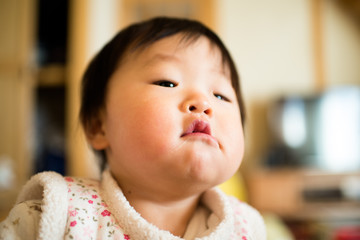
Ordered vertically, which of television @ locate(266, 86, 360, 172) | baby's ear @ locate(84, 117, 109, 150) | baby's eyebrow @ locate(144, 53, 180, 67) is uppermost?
baby's eyebrow @ locate(144, 53, 180, 67)

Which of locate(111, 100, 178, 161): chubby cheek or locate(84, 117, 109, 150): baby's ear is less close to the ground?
locate(111, 100, 178, 161): chubby cheek

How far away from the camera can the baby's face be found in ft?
1.45

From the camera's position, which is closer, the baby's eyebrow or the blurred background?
the baby's eyebrow

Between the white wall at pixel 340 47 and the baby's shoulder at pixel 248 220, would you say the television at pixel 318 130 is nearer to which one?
the white wall at pixel 340 47

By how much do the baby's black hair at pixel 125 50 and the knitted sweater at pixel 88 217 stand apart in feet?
0.49

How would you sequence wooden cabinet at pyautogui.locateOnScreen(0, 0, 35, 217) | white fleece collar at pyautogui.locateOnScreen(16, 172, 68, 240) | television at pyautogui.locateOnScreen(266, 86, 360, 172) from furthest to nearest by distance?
television at pyautogui.locateOnScreen(266, 86, 360, 172) → wooden cabinet at pyautogui.locateOnScreen(0, 0, 35, 217) → white fleece collar at pyautogui.locateOnScreen(16, 172, 68, 240)

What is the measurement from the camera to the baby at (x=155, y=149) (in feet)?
1.44

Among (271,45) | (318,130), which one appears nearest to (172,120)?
(318,130)

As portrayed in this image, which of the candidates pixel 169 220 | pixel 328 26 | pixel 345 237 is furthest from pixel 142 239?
pixel 328 26

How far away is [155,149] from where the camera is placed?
438 mm

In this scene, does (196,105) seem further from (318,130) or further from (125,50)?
(318,130)

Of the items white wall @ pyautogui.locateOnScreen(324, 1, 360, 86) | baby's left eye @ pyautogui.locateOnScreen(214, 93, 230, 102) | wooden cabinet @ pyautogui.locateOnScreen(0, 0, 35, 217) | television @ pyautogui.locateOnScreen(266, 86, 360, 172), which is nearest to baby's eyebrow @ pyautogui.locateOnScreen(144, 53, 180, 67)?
baby's left eye @ pyautogui.locateOnScreen(214, 93, 230, 102)

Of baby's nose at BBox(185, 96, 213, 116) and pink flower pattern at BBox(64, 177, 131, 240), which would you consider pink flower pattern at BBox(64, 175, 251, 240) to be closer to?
pink flower pattern at BBox(64, 177, 131, 240)

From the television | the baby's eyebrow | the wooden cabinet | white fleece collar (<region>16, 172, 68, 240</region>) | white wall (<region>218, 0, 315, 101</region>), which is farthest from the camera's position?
white wall (<region>218, 0, 315, 101</region>)
